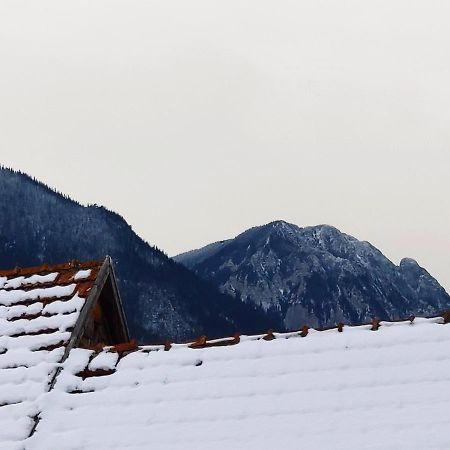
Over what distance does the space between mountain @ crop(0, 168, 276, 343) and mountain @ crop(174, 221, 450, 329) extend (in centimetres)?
2785

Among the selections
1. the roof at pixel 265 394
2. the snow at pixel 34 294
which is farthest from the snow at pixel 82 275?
the roof at pixel 265 394

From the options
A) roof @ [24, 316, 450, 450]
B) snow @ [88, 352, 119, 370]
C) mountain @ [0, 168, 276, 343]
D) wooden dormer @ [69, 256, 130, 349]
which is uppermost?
mountain @ [0, 168, 276, 343]

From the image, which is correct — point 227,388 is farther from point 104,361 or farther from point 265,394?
point 104,361

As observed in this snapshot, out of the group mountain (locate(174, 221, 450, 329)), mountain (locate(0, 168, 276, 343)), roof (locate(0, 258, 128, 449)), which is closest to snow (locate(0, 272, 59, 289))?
roof (locate(0, 258, 128, 449))

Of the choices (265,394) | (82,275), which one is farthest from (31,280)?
(265,394)

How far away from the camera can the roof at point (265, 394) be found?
4.99 metres

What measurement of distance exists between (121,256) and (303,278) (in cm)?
6004

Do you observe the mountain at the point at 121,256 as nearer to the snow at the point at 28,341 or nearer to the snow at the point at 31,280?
the snow at the point at 31,280

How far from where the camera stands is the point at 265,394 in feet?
18.0

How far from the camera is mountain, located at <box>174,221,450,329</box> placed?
148250 millimetres

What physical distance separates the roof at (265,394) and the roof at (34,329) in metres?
0.15

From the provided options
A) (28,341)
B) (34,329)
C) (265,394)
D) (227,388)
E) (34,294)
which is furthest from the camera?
(34,294)

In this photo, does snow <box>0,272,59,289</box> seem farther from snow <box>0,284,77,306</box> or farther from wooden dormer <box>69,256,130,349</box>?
wooden dormer <box>69,256,130,349</box>

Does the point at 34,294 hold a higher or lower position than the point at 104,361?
higher
